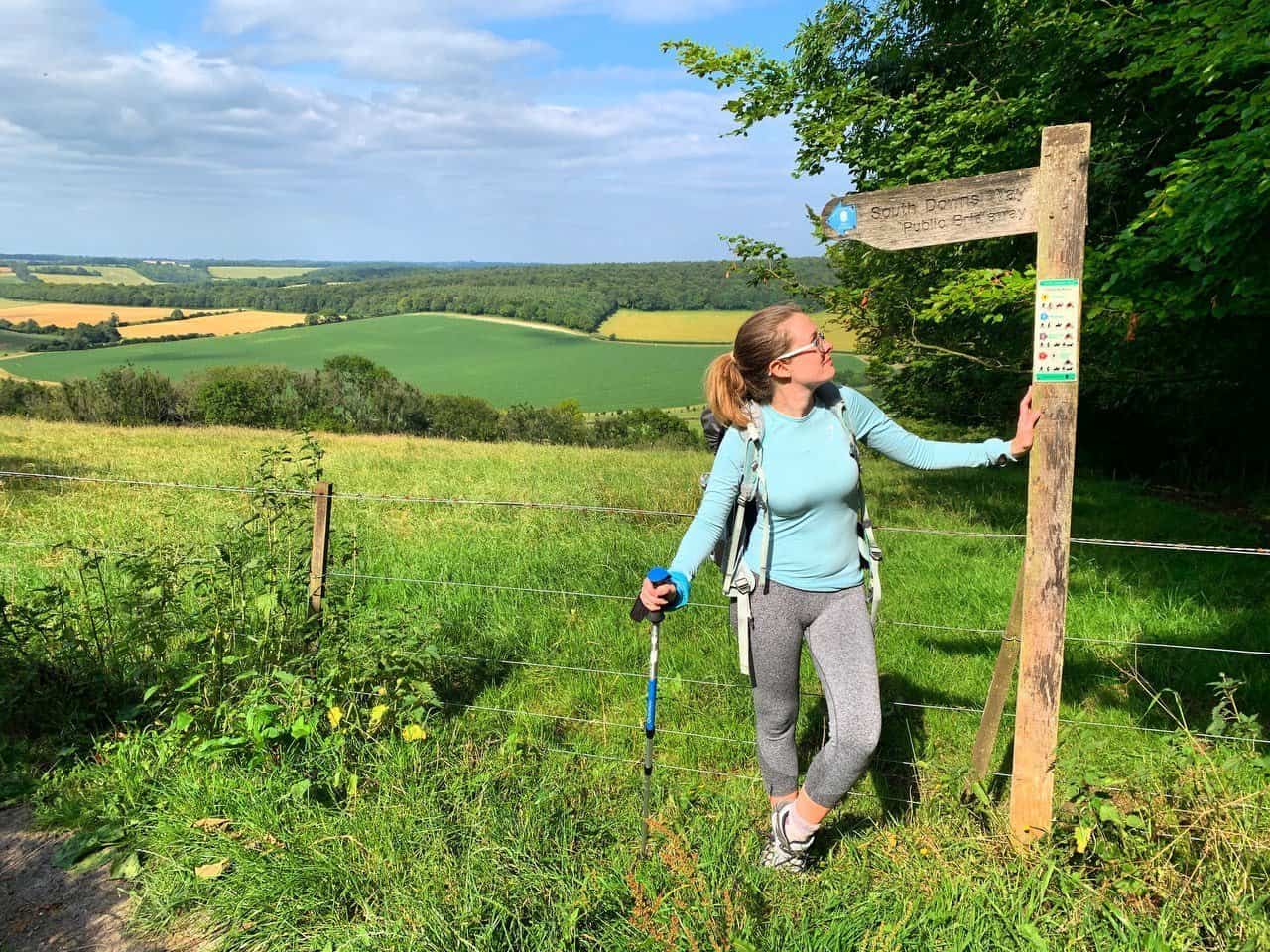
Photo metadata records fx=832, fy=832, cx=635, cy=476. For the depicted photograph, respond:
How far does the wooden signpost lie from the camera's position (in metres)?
2.93

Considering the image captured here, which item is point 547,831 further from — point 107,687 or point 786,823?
point 107,687

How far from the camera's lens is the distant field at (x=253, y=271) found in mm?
146750

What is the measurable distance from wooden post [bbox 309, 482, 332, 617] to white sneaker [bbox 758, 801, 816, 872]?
2705mm

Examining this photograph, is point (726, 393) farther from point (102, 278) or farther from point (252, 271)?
point (252, 271)

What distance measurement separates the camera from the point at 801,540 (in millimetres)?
2965

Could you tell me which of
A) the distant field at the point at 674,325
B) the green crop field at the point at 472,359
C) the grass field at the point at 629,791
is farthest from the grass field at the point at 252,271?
the grass field at the point at 629,791

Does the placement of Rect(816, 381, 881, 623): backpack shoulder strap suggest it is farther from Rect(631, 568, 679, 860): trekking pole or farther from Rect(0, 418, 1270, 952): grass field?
Rect(0, 418, 1270, 952): grass field

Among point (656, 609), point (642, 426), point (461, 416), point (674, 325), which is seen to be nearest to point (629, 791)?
point (656, 609)

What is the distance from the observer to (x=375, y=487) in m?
14.9

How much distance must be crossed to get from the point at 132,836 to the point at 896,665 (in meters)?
4.15

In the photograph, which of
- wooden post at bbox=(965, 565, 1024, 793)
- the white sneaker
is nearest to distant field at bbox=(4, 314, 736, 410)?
wooden post at bbox=(965, 565, 1024, 793)

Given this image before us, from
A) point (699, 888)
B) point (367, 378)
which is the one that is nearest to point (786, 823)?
point (699, 888)

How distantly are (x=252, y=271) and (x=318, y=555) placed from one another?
17709cm

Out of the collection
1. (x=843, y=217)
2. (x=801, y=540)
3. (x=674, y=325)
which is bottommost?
(x=801, y=540)
